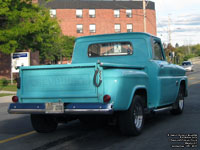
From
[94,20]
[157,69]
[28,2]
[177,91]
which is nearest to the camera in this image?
[157,69]

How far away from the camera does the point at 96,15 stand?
200 feet

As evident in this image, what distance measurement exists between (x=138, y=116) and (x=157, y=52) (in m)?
2.24

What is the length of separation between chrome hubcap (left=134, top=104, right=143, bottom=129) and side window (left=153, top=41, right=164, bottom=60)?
169cm

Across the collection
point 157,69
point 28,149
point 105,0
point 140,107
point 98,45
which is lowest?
point 28,149

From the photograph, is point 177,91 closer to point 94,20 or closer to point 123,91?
point 123,91

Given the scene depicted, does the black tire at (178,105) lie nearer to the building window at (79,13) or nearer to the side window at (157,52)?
the side window at (157,52)

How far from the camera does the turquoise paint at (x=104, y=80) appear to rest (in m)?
5.80

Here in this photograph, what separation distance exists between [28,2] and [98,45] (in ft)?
62.4

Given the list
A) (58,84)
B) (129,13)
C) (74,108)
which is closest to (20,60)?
(58,84)

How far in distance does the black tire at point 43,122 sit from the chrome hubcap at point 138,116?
1.80 metres

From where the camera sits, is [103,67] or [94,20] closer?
[103,67]

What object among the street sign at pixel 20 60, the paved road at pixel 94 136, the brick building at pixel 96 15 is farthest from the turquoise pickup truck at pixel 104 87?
the brick building at pixel 96 15

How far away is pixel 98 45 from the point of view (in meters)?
8.29

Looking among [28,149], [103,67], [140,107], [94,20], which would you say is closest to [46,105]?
[28,149]
